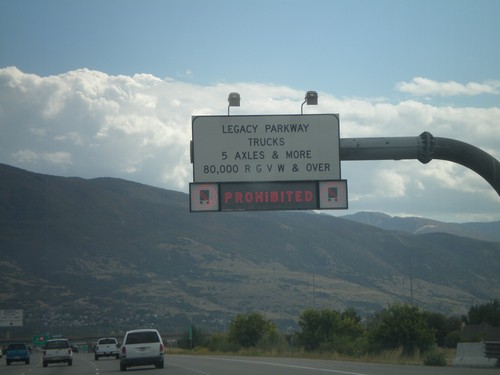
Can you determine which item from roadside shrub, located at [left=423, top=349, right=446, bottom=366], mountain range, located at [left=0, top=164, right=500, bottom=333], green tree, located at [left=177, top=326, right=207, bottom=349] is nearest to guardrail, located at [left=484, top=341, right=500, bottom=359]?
roadside shrub, located at [left=423, top=349, right=446, bottom=366]

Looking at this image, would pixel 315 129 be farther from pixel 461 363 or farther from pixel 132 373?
pixel 132 373

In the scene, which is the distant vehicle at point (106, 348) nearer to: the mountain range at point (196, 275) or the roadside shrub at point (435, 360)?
the roadside shrub at point (435, 360)

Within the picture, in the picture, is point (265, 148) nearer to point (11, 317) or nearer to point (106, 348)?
point (106, 348)

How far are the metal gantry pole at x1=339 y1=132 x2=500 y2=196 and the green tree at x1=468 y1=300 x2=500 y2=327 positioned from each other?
175 ft

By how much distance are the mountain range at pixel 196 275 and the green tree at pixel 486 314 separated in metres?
45.3

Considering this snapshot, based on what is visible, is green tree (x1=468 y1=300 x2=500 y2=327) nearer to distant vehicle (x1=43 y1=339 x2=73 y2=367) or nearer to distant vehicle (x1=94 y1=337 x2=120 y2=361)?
distant vehicle (x1=94 y1=337 x2=120 y2=361)

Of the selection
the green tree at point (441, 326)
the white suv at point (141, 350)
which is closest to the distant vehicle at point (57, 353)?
the white suv at point (141, 350)

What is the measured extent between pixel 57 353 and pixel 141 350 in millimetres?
15019

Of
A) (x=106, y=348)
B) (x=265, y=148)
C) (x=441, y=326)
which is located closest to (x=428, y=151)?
(x=265, y=148)

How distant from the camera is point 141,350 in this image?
35844mm

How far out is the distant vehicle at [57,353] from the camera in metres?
48.7

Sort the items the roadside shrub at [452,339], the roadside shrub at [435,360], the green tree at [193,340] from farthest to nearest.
Result: the green tree at [193,340] < the roadside shrub at [452,339] < the roadside shrub at [435,360]

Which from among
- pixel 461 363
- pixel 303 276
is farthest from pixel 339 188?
pixel 303 276

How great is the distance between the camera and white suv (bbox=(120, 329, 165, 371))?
3569cm
